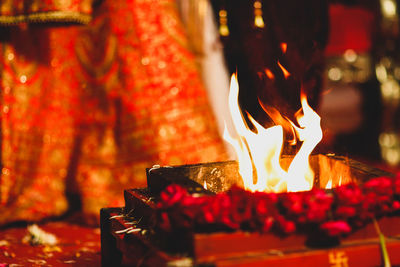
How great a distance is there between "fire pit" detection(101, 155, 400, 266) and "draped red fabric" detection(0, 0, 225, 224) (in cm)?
125

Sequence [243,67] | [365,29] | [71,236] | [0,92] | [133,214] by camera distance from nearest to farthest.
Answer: [133,214] < [71,236] < [0,92] < [243,67] < [365,29]

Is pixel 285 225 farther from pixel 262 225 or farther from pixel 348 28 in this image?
pixel 348 28

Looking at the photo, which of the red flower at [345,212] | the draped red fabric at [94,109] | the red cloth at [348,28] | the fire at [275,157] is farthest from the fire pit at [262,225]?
the red cloth at [348,28]

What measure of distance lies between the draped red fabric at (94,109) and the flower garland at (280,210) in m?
1.68

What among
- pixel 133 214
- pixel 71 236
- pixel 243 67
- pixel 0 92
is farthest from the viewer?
pixel 243 67

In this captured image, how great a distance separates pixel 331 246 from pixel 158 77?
1.95m

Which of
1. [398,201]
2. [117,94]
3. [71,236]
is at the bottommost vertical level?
[71,236]

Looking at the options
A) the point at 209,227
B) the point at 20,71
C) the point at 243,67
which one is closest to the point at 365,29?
the point at 243,67

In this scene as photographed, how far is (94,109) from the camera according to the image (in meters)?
3.50

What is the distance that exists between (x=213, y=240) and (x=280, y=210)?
0.23m

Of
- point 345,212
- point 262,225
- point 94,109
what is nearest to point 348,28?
point 94,109

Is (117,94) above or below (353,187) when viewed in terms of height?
above

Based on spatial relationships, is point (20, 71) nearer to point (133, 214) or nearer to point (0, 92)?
point (0, 92)

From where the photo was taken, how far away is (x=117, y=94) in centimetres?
347
